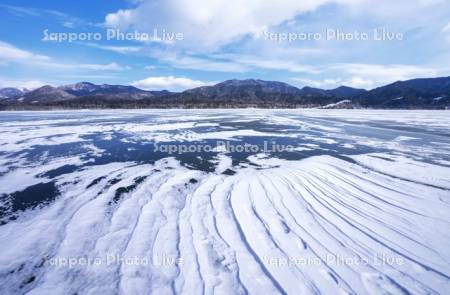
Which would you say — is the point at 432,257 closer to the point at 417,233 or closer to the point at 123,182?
the point at 417,233

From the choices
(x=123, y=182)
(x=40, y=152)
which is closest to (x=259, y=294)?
(x=123, y=182)

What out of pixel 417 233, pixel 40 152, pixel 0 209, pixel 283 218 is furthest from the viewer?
pixel 40 152

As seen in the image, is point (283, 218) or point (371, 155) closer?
point (283, 218)

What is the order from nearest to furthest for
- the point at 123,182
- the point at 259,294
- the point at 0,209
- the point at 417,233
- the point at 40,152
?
the point at 259,294, the point at 417,233, the point at 0,209, the point at 123,182, the point at 40,152

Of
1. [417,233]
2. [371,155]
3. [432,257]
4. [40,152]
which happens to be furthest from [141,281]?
[40,152]

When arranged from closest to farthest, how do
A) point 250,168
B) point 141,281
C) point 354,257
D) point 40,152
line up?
point 141,281, point 354,257, point 250,168, point 40,152

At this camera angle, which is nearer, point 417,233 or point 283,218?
point 417,233

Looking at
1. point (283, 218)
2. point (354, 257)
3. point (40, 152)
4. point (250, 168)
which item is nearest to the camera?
point (354, 257)

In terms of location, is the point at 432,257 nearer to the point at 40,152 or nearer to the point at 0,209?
the point at 0,209
